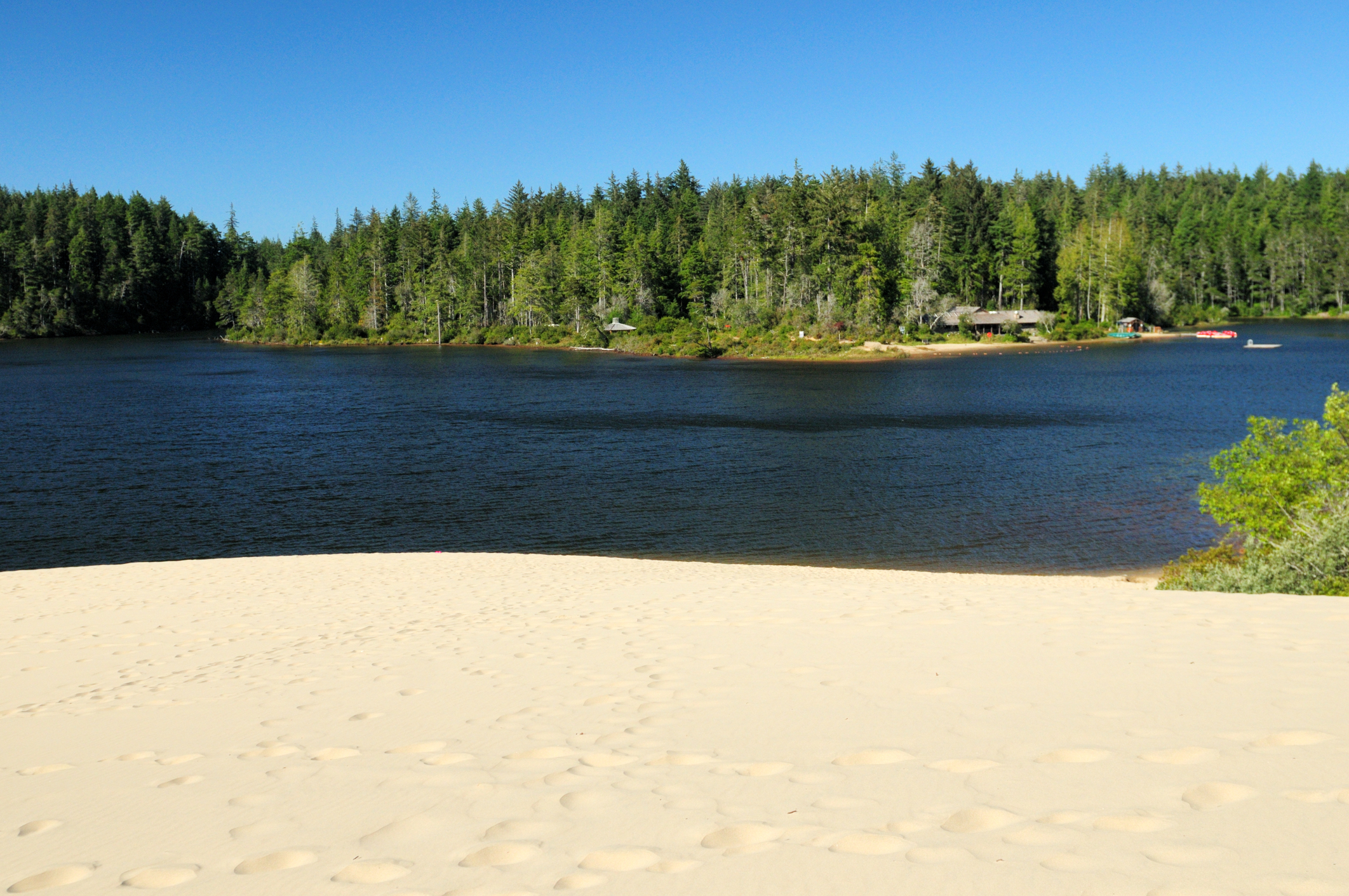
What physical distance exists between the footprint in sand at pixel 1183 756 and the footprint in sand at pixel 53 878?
17.2 ft

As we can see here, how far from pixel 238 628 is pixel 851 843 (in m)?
9.72

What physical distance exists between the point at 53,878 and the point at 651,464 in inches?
1234

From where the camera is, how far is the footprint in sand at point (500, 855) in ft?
13.1

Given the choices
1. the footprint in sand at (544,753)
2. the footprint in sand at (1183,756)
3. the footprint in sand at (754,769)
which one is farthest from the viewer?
the footprint in sand at (544,753)

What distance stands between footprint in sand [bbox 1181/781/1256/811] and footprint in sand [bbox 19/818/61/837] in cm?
570

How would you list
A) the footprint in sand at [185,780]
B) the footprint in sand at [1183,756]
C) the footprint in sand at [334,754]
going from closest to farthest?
the footprint in sand at [1183,756]
the footprint in sand at [185,780]
the footprint in sand at [334,754]

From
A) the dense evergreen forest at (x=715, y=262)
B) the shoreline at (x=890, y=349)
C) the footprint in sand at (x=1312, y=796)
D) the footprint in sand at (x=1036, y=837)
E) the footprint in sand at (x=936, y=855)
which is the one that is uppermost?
the dense evergreen forest at (x=715, y=262)

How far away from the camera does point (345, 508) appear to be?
28.2 meters

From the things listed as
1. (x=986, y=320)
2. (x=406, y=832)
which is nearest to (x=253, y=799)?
(x=406, y=832)

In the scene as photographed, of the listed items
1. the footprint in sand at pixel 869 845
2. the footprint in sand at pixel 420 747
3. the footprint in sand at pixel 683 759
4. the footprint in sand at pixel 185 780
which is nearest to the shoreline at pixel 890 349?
the footprint in sand at pixel 420 747

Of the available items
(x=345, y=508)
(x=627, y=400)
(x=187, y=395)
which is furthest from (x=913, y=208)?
(x=345, y=508)

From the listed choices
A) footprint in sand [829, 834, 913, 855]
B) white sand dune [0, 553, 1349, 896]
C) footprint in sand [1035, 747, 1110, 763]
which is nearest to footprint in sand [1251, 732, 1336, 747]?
white sand dune [0, 553, 1349, 896]

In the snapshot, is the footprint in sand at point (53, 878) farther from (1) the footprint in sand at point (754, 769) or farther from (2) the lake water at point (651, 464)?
(2) the lake water at point (651, 464)

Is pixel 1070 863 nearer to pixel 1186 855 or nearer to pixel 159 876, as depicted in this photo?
pixel 1186 855
